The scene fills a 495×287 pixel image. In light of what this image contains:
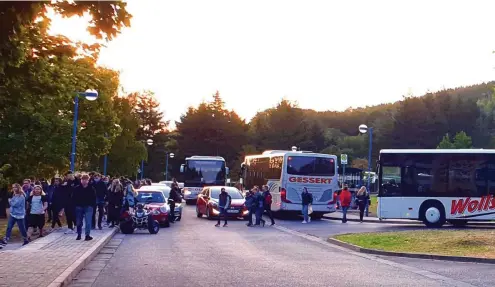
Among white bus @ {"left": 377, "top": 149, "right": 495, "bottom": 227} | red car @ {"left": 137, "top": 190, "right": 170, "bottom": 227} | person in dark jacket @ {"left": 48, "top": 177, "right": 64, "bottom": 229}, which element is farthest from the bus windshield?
person in dark jacket @ {"left": 48, "top": 177, "right": 64, "bottom": 229}

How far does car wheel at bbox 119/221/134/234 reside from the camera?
82.1 feet

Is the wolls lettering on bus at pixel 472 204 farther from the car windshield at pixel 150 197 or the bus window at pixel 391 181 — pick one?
the car windshield at pixel 150 197

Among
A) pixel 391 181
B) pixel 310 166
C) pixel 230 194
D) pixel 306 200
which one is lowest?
pixel 306 200

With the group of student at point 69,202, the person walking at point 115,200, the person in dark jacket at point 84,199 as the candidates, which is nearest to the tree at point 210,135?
the group of student at point 69,202

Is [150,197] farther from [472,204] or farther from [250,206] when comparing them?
[472,204]

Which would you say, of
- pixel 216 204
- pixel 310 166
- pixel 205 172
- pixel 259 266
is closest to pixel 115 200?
pixel 216 204

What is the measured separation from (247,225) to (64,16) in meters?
23.1

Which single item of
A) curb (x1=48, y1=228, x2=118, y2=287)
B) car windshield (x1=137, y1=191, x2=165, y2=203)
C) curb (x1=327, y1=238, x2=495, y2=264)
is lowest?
curb (x1=48, y1=228, x2=118, y2=287)

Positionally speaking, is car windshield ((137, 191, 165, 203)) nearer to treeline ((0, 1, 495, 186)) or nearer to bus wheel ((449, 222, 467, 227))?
treeline ((0, 1, 495, 186))

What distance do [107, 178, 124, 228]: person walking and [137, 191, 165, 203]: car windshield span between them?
190 cm

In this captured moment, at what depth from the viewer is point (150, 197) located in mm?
29016

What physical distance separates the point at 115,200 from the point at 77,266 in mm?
12726

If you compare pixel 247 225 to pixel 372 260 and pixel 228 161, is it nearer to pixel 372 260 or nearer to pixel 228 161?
pixel 372 260

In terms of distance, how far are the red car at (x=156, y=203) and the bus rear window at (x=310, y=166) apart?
8.50 metres
